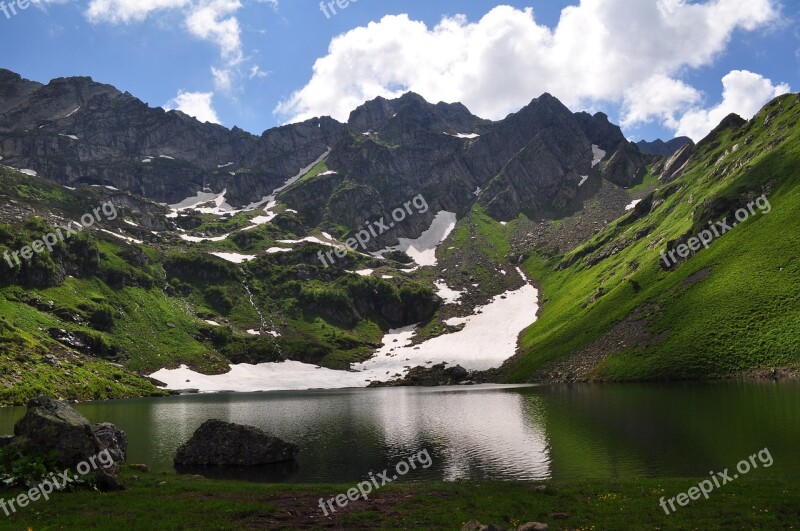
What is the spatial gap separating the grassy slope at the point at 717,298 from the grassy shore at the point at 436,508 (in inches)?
3099

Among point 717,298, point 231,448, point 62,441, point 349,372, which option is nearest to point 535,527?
point 62,441

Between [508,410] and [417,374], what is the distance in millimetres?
99428

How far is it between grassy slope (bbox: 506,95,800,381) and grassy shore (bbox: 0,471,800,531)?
7871cm

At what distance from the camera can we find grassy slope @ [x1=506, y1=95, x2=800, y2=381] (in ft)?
311

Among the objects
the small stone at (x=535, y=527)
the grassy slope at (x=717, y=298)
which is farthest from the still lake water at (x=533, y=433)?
the small stone at (x=535, y=527)

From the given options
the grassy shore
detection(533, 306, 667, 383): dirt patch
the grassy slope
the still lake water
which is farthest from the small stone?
detection(533, 306, 667, 383): dirt patch

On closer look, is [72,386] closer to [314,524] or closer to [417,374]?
[417,374]

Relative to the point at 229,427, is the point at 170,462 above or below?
below

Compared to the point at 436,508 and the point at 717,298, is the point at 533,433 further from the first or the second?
the point at 717,298

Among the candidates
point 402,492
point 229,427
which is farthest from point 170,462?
point 402,492

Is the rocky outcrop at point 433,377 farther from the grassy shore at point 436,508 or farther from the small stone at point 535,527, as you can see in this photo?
the small stone at point 535,527

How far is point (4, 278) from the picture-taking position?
6791 inches

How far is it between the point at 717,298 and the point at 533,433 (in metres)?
82.2

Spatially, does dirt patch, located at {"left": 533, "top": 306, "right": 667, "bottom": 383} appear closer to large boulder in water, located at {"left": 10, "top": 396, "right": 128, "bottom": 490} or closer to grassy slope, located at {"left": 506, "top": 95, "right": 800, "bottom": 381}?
grassy slope, located at {"left": 506, "top": 95, "right": 800, "bottom": 381}
